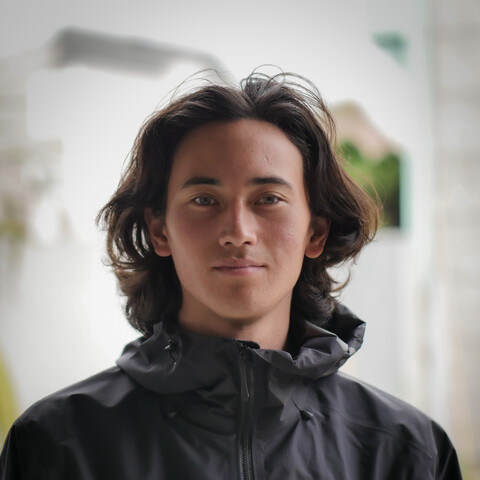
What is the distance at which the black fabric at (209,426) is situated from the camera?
1.02 m

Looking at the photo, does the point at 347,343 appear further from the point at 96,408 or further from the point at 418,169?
the point at 418,169

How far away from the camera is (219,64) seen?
2537 millimetres

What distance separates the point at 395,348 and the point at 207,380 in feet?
Result: 5.85

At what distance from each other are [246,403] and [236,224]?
29 cm

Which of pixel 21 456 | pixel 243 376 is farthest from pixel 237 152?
pixel 21 456

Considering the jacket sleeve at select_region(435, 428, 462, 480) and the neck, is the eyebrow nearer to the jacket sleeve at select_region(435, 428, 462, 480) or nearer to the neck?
the neck

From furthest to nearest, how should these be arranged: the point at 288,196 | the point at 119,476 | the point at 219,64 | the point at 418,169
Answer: the point at 418,169, the point at 219,64, the point at 288,196, the point at 119,476

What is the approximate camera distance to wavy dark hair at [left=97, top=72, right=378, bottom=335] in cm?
114

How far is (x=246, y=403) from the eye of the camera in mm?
1040

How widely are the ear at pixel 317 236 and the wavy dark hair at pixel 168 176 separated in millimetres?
18

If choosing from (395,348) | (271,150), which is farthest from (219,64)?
(271,150)

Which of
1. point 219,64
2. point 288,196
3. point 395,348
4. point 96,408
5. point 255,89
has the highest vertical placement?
point 219,64

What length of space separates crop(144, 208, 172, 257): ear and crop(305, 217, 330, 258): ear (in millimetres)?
265

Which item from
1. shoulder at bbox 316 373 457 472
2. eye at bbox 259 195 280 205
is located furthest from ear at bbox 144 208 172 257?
shoulder at bbox 316 373 457 472
